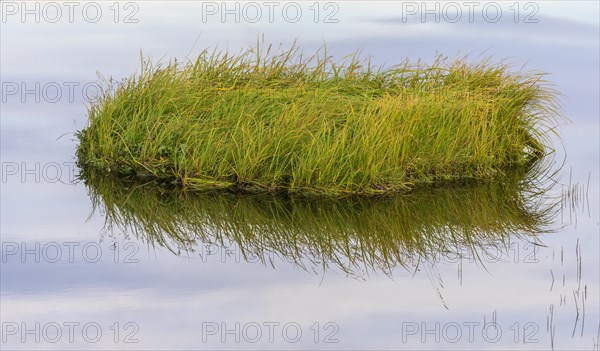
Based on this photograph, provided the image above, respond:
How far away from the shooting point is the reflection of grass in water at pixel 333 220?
907cm

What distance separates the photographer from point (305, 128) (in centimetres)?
1092

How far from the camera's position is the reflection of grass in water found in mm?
9070

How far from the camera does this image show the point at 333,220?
970cm

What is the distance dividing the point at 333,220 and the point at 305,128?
1.59 m

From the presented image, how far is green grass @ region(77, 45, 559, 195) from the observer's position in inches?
419

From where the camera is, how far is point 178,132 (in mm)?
11195

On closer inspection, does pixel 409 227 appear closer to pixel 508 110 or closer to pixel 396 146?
pixel 396 146

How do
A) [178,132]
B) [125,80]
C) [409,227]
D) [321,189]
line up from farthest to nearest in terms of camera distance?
[125,80]
[178,132]
[321,189]
[409,227]

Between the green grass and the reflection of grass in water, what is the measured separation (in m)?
0.32

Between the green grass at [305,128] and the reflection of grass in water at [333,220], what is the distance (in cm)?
32

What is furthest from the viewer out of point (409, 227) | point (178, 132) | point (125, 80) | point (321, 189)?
point (125, 80)

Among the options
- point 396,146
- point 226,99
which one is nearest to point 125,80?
point 226,99

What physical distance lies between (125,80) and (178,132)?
1.50 metres

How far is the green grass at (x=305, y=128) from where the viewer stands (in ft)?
34.9
